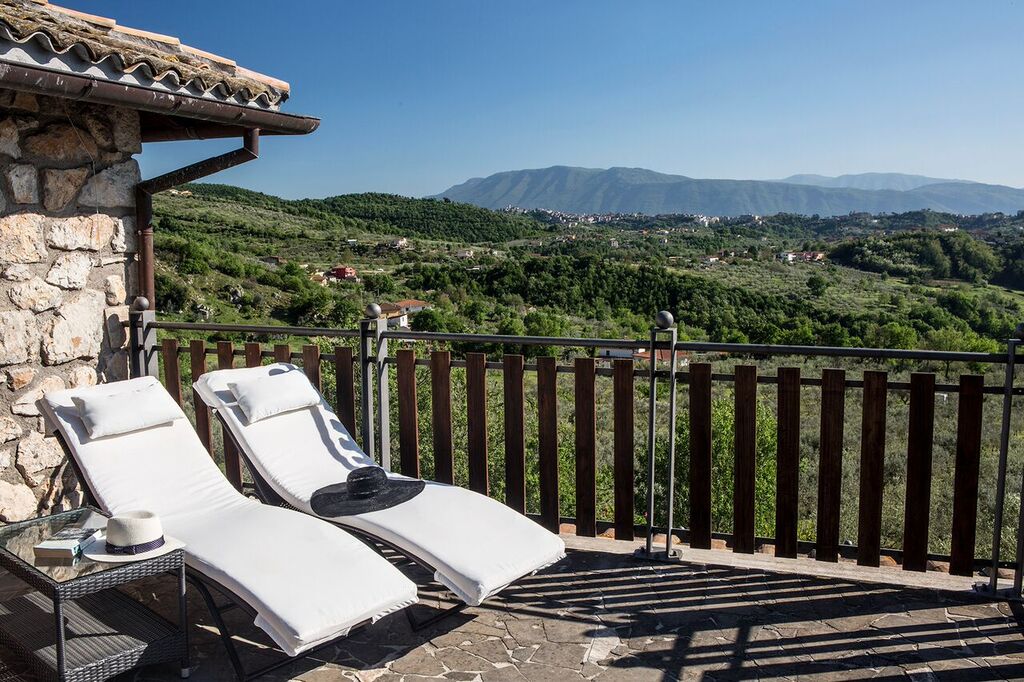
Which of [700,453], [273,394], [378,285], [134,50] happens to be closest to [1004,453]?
[700,453]

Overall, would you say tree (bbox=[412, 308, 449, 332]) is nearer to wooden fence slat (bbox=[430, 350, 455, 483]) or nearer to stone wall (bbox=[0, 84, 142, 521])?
stone wall (bbox=[0, 84, 142, 521])

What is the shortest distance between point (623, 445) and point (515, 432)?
1.85 feet

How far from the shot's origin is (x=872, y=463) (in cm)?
337

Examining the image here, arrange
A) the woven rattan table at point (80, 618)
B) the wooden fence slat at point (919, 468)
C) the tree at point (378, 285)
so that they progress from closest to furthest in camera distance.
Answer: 1. the woven rattan table at point (80, 618)
2. the wooden fence slat at point (919, 468)
3. the tree at point (378, 285)

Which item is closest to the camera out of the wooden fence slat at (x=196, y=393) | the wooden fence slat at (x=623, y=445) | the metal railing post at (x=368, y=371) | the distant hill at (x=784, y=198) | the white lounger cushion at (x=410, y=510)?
the white lounger cushion at (x=410, y=510)

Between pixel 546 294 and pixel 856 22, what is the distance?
18827 millimetres

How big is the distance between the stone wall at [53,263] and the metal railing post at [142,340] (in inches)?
3.4

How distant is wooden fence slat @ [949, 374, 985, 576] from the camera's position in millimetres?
3196

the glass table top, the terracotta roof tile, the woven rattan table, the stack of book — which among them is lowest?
the woven rattan table

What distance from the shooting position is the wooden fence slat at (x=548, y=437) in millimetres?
3766

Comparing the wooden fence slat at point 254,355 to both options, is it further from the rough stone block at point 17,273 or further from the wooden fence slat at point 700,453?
the wooden fence slat at point 700,453

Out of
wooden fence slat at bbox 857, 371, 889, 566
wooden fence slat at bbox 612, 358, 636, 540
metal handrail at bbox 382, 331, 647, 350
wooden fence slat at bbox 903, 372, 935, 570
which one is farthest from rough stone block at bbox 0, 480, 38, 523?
wooden fence slat at bbox 903, 372, 935, 570

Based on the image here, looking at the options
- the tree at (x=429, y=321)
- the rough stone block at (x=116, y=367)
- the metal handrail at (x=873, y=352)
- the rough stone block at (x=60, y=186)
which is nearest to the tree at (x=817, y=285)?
the tree at (x=429, y=321)

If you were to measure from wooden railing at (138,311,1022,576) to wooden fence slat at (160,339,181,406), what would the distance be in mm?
185
